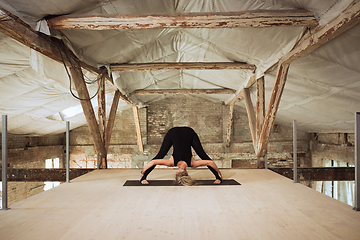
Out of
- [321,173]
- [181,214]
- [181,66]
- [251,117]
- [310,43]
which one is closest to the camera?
[181,214]

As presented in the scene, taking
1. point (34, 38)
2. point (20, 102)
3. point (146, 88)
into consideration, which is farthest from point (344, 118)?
point (20, 102)

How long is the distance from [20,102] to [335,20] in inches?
233

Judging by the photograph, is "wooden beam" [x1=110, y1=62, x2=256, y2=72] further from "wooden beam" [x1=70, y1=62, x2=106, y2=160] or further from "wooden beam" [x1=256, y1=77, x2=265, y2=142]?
"wooden beam" [x1=70, y1=62, x2=106, y2=160]

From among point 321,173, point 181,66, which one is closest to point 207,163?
point 181,66

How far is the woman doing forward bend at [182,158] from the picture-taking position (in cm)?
349

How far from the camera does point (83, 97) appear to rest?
3979 millimetres

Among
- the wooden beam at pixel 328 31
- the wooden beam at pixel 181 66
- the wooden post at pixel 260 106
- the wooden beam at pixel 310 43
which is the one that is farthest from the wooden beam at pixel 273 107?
the wooden beam at pixel 181 66

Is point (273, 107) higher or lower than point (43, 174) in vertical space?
higher

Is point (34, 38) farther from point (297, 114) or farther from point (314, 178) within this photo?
point (297, 114)

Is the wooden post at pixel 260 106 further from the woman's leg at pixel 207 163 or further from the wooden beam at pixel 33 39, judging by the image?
the wooden beam at pixel 33 39

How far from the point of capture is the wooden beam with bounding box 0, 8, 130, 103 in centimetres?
237

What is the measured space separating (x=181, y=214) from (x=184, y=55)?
426cm

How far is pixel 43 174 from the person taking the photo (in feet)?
15.5

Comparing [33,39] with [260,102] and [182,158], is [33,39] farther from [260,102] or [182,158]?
[260,102]
